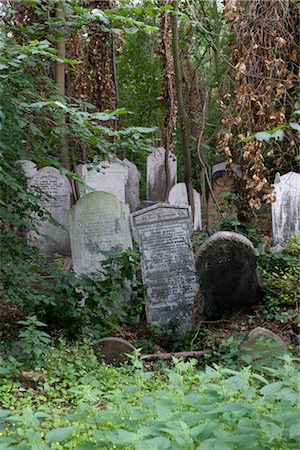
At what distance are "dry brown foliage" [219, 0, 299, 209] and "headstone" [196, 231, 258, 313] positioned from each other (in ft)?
2.15

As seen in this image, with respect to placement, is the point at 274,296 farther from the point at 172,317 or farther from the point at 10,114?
the point at 10,114

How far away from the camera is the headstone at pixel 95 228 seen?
6.52 m

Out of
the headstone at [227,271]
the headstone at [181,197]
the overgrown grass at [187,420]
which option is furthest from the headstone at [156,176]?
the overgrown grass at [187,420]

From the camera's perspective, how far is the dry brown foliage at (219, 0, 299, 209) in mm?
5688

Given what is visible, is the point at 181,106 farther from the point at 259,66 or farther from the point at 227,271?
the point at 227,271

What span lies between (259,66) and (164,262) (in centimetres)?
228

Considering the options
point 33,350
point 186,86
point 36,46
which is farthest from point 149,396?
point 186,86

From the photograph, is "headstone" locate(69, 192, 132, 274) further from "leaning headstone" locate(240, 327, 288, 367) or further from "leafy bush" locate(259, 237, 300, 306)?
"leaning headstone" locate(240, 327, 288, 367)

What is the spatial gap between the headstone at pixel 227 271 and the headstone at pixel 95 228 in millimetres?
1297

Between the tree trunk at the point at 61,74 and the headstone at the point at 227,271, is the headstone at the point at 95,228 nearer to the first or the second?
the tree trunk at the point at 61,74

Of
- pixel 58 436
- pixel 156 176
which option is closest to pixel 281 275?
pixel 58 436

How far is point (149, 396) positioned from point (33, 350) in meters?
2.05

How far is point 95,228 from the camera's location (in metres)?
6.57

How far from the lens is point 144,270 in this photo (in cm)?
639
